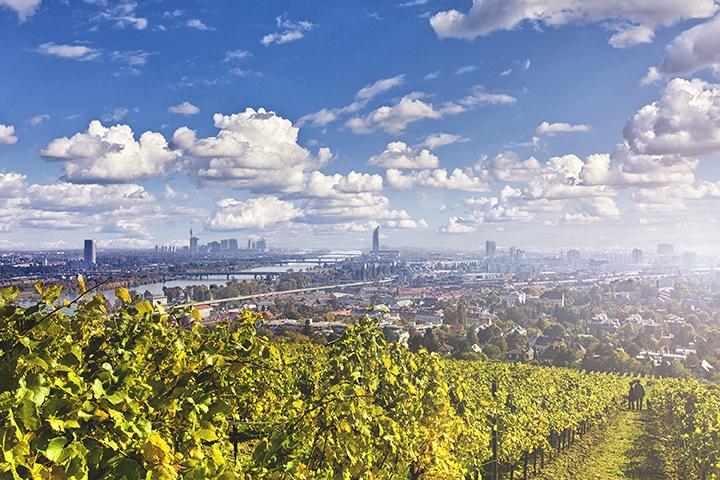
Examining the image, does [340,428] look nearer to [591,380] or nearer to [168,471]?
→ [168,471]

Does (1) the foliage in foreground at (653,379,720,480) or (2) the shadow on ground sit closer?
(1) the foliage in foreground at (653,379,720,480)

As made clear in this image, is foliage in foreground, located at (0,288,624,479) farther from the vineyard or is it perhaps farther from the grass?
the grass

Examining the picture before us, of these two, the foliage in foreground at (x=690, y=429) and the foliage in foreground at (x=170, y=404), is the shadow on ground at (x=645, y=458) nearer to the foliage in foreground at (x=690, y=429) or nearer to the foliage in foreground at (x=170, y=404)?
the foliage in foreground at (x=690, y=429)

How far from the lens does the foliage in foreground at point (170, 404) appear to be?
87.5 inches

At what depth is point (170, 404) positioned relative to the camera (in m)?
3.09

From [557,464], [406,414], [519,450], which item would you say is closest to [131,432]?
[406,414]

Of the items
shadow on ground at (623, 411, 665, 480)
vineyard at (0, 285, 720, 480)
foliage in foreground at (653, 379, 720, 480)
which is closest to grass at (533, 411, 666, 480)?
shadow on ground at (623, 411, 665, 480)

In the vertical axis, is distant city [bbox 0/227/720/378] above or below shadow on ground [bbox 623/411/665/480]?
below

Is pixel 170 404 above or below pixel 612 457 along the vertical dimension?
above

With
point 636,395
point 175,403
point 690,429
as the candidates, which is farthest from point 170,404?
point 636,395

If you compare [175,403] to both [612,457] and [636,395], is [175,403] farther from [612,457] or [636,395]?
[636,395]

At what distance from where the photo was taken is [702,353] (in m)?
65.2

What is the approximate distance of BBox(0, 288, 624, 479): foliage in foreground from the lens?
7.29ft

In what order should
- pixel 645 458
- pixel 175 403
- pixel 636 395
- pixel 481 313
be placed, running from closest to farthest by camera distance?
pixel 175 403 < pixel 645 458 < pixel 636 395 < pixel 481 313
